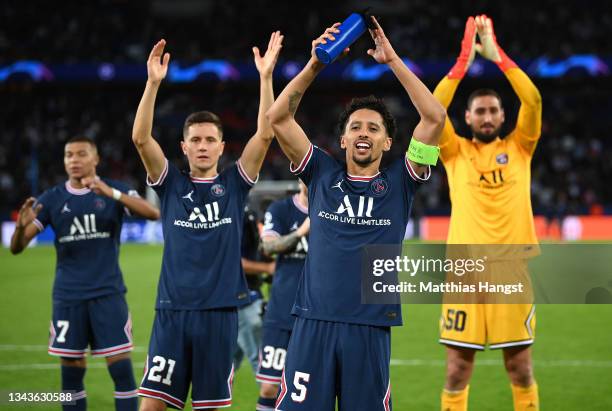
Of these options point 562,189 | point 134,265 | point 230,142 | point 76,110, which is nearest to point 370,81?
point 230,142

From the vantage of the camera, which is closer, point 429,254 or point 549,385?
point 429,254

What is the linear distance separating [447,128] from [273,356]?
2.15 meters

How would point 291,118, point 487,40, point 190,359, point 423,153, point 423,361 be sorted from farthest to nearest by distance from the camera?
point 423,361
point 487,40
point 190,359
point 291,118
point 423,153

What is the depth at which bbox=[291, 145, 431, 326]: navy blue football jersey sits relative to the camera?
157 inches

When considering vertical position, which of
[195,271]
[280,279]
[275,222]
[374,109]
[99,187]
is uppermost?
[374,109]

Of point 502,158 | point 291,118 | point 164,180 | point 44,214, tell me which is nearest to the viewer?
point 291,118

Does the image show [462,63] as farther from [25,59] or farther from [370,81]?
[25,59]

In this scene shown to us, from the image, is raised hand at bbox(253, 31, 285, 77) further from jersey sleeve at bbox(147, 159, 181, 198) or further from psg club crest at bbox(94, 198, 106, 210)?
psg club crest at bbox(94, 198, 106, 210)

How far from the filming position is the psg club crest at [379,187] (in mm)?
4117

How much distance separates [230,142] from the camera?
3222 cm

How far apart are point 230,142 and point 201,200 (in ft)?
90.4

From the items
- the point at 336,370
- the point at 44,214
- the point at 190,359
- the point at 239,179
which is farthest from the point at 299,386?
the point at 44,214

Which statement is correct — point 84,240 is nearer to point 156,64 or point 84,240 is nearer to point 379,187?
point 156,64

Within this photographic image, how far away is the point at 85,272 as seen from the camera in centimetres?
591
